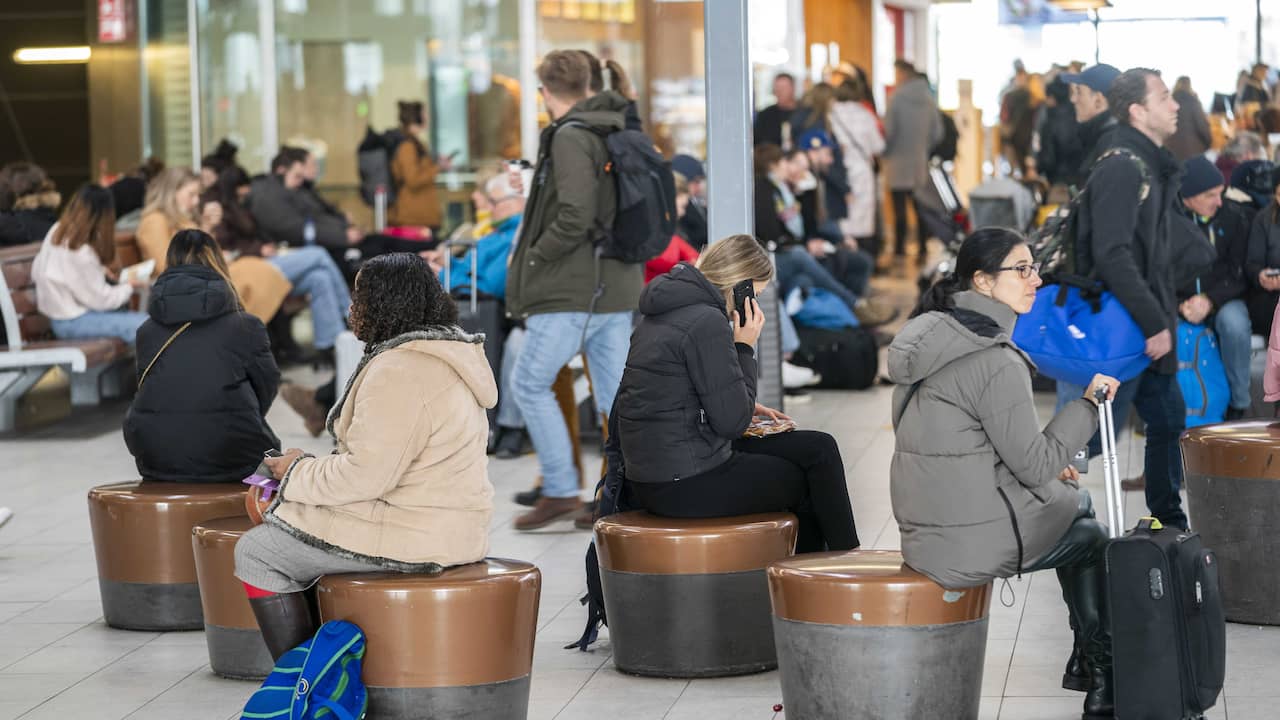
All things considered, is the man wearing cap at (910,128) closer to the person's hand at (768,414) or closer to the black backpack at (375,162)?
the black backpack at (375,162)

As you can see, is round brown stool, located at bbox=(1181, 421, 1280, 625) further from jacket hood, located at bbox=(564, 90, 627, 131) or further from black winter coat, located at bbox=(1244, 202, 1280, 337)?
black winter coat, located at bbox=(1244, 202, 1280, 337)

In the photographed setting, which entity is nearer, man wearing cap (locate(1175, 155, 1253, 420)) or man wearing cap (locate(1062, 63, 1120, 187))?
man wearing cap (locate(1062, 63, 1120, 187))

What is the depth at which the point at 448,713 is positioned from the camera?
167 inches

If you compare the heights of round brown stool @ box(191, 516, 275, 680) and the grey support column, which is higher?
the grey support column

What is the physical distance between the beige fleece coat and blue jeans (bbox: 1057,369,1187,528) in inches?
113

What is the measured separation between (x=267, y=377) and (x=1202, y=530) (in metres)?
3.02

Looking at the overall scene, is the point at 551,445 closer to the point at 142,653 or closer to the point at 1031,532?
the point at 142,653

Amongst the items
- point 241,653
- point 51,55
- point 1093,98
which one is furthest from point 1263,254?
point 51,55

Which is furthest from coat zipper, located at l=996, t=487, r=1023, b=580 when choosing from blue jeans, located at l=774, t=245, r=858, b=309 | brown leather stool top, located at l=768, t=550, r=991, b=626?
blue jeans, located at l=774, t=245, r=858, b=309

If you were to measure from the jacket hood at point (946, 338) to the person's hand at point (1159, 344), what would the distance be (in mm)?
1951

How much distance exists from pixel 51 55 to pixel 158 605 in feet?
47.4

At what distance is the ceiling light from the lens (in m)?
18.6

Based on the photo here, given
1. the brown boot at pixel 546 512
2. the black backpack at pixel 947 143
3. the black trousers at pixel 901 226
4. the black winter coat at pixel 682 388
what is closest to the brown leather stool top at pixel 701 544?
the black winter coat at pixel 682 388

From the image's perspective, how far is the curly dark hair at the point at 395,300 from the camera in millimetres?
4340
